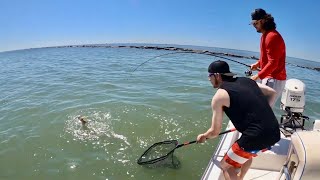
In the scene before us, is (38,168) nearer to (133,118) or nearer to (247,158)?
(133,118)

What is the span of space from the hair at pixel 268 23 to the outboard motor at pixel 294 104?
1605 mm

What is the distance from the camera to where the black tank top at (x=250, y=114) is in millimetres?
3514

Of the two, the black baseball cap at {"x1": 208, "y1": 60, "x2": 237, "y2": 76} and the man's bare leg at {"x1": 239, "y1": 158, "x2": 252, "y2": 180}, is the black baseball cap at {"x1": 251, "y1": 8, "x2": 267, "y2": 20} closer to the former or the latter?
the black baseball cap at {"x1": 208, "y1": 60, "x2": 237, "y2": 76}

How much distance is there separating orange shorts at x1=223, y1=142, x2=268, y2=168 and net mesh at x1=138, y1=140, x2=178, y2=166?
2166mm

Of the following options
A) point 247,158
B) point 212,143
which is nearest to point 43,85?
point 212,143

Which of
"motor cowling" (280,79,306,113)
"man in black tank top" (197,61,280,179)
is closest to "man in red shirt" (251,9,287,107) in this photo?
"motor cowling" (280,79,306,113)

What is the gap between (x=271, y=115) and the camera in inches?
144

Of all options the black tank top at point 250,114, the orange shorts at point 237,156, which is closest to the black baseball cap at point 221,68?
the black tank top at point 250,114

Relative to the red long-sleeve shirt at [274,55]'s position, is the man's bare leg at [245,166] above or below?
below

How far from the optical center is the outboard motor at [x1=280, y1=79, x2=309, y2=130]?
6074mm

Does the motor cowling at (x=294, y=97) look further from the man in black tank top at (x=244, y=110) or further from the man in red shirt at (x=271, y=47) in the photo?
the man in black tank top at (x=244, y=110)

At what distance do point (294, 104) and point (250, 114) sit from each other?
10.4 feet

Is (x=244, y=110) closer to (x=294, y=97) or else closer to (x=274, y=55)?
(x=274, y=55)

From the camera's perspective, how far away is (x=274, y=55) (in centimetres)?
529
